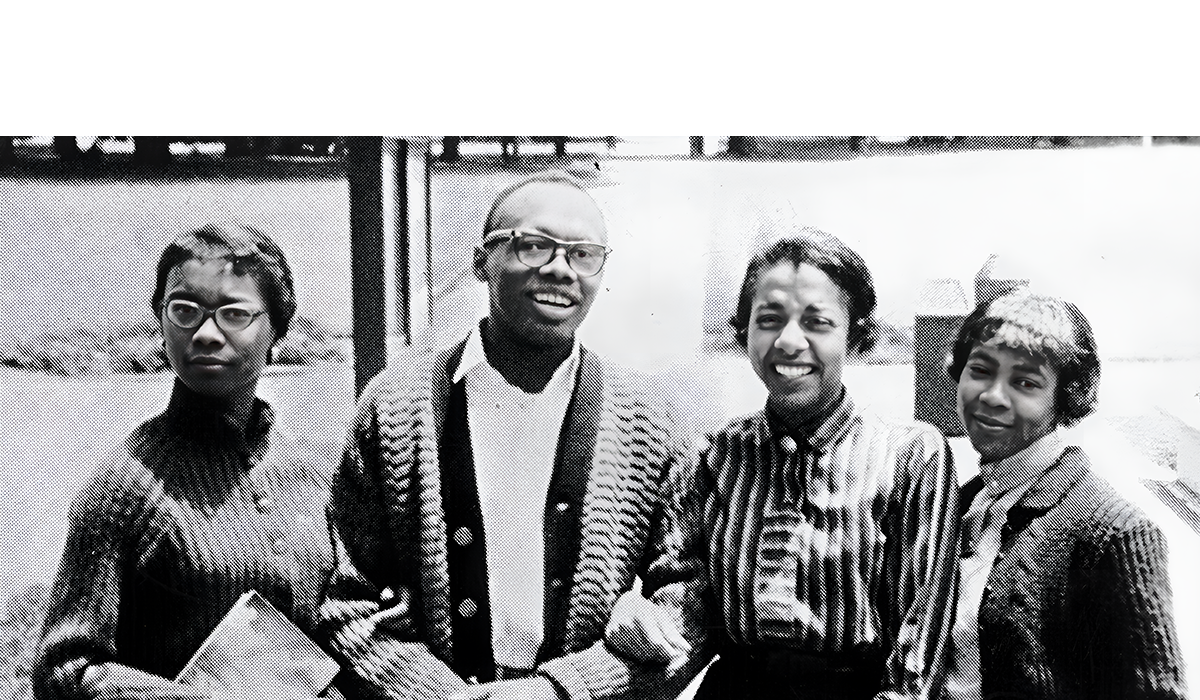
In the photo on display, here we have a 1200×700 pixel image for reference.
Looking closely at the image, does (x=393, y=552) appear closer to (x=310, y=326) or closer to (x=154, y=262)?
(x=310, y=326)

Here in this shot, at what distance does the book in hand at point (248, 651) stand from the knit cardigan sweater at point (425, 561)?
85mm

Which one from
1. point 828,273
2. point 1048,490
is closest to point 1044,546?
point 1048,490

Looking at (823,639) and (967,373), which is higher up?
(967,373)

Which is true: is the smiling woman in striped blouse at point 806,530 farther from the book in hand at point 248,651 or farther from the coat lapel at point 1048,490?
A: the book in hand at point 248,651

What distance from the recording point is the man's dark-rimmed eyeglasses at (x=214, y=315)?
1588 mm

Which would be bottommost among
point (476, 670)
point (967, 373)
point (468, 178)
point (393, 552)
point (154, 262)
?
point (476, 670)

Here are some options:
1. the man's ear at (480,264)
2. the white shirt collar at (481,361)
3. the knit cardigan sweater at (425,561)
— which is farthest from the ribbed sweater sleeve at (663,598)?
the man's ear at (480,264)

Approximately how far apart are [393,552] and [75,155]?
89 centimetres

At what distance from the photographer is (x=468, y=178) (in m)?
1.59

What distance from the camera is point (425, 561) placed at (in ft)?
5.17

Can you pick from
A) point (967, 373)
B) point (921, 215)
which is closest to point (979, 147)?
point (921, 215)

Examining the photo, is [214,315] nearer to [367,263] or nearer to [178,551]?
[367,263]

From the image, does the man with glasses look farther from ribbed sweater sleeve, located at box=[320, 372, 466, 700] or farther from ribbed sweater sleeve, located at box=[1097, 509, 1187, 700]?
ribbed sweater sleeve, located at box=[1097, 509, 1187, 700]

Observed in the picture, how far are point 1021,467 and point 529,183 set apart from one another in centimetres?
99
